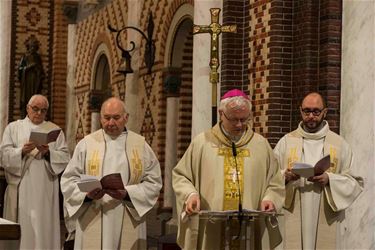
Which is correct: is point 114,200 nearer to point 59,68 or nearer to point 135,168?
point 135,168

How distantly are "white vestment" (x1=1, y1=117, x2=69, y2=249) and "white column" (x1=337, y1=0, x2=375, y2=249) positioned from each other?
2.86 meters

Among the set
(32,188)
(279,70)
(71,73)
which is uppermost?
(71,73)

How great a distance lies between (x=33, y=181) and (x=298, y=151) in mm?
3440

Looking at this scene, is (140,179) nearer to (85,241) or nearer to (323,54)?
(85,241)

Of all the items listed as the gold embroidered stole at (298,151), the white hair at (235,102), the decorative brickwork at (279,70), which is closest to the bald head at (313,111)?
the gold embroidered stole at (298,151)

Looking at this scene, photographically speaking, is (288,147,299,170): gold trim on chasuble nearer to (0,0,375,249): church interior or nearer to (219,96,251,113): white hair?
(0,0,375,249): church interior

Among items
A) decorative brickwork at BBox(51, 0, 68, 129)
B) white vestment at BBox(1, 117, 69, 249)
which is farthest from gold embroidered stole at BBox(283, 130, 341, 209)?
decorative brickwork at BBox(51, 0, 68, 129)

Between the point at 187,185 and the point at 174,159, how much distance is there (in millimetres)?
8042

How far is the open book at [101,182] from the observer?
6.77 metres

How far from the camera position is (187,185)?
611cm

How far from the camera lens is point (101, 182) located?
6.89 meters

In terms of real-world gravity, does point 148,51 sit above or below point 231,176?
above

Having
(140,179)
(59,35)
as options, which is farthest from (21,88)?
(140,179)

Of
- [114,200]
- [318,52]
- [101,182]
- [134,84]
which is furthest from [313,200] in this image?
[134,84]
